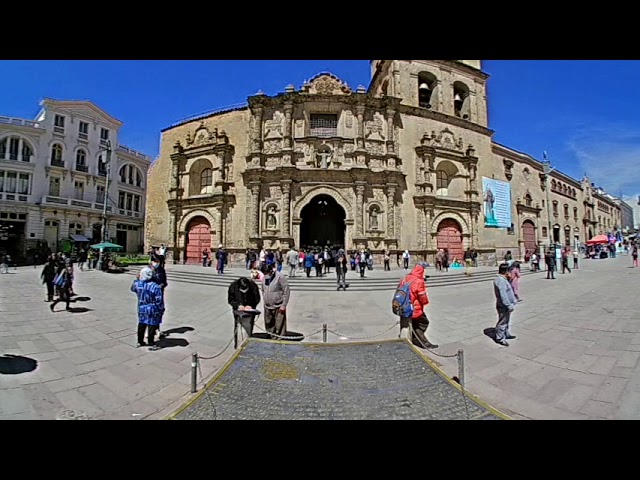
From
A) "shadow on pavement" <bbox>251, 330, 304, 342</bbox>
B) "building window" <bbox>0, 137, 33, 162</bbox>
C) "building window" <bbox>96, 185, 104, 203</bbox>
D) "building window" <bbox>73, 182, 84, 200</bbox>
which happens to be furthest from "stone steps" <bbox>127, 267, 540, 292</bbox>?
"building window" <bbox>73, 182, 84, 200</bbox>

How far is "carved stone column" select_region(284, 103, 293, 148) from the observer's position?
17.3 m

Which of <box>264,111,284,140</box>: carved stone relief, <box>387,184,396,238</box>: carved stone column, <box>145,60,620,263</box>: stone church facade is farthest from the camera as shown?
<box>264,111,284,140</box>: carved stone relief

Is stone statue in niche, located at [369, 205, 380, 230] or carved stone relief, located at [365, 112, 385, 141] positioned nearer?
stone statue in niche, located at [369, 205, 380, 230]

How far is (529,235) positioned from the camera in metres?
25.4

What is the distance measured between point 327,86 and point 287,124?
13.1 feet

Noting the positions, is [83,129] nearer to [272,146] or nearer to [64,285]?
[272,146]

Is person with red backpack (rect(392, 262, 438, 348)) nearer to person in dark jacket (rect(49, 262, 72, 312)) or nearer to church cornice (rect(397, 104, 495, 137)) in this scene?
person in dark jacket (rect(49, 262, 72, 312))

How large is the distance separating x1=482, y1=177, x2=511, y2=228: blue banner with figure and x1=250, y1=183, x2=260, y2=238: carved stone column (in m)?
17.8

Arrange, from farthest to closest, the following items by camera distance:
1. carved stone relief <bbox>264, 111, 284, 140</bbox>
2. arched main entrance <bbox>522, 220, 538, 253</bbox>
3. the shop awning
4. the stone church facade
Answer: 1. arched main entrance <bbox>522, 220, 538, 253</bbox>
2. the shop awning
3. carved stone relief <bbox>264, 111, 284, 140</bbox>
4. the stone church facade

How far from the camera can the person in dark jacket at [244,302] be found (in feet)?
13.1

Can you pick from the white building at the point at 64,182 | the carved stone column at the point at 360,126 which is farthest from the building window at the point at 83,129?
the carved stone column at the point at 360,126

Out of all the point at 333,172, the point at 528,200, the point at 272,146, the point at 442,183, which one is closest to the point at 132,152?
the point at 272,146
